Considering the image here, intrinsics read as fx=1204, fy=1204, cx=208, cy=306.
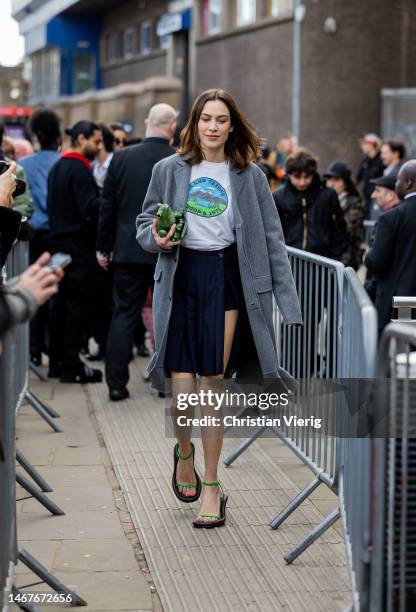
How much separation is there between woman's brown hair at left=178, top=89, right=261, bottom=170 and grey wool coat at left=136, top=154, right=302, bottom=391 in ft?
0.16

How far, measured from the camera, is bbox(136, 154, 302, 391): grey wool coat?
18.4 ft

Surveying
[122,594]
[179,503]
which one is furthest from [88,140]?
[122,594]

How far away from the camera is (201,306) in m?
5.68

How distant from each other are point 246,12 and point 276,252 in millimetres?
29935

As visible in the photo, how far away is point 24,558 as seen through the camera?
4.43m

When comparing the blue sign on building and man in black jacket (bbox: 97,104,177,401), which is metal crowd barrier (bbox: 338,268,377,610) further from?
the blue sign on building

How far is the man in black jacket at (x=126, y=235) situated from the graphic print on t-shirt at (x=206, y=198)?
3.15 metres

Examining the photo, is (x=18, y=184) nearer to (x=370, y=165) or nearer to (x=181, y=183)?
(x=181, y=183)

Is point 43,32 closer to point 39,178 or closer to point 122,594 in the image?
point 39,178

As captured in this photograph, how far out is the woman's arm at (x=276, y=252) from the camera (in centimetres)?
564

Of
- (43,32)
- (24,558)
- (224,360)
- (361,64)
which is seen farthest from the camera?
(43,32)

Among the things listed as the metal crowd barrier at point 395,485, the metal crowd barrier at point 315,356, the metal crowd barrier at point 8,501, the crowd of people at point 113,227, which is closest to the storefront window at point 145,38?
the crowd of people at point 113,227

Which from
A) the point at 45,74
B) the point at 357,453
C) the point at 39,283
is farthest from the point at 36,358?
the point at 45,74

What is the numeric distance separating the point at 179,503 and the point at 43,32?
57.6 meters
